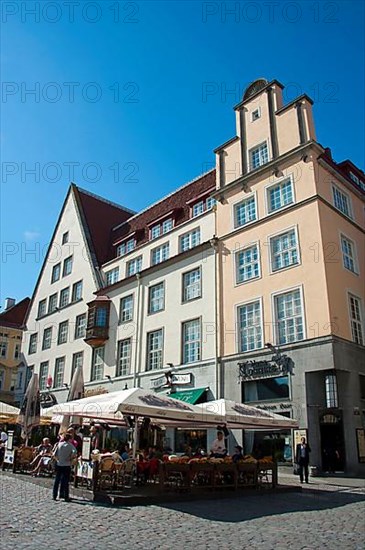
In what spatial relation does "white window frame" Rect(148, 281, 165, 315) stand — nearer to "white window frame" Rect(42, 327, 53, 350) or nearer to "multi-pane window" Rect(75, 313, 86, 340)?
"multi-pane window" Rect(75, 313, 86, 340)

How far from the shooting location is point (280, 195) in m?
23.8

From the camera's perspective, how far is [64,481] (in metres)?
11.3

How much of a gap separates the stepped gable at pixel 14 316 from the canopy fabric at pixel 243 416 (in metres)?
46.0

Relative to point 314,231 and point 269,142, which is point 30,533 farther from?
point 269,142

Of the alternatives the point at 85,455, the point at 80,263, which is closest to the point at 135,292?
the point at 80,263

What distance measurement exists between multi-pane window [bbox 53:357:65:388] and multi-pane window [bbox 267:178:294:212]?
2067cm

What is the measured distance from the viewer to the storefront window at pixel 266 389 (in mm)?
20562

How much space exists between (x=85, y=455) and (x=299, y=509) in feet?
18.2

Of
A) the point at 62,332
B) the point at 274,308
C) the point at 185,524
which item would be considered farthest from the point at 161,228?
the point at 185,524

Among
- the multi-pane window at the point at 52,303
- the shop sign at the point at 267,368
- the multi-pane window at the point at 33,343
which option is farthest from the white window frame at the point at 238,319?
the multi-pane window at the point at 33,343

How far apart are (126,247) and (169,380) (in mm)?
12726

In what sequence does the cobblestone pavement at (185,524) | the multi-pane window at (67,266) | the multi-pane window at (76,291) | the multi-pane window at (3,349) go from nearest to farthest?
the cobblestone pavement at (185,524), the multi-pane window at (76,291), the multi-pane window at (67,266), the multi-pane window at (3,349)

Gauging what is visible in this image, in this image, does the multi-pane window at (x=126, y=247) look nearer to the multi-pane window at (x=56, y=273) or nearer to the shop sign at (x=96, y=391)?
the multi-pane window at (x=56, y=273)

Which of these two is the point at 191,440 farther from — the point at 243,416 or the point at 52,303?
the point at 52,303
